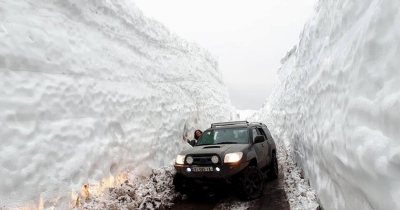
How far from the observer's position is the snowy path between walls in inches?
228

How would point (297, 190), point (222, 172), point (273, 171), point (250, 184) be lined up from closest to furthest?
point (222, 172) → point (250, 184) → point (297, 190) → point (273, 171)

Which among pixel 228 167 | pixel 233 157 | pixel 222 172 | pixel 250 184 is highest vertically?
pixel 233 157

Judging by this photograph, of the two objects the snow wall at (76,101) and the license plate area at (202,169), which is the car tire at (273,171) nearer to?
the license plate area at (202,169)

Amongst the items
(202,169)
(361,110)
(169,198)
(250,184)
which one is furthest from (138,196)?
(361,110)

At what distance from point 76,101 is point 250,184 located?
4.48 metres

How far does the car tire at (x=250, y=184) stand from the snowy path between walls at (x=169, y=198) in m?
0.17

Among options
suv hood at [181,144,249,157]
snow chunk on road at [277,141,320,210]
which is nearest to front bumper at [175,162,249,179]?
suv hood at [181,144,249,157]

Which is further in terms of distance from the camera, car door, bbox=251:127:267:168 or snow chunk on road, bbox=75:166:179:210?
car door, bbox=251:127:267:168

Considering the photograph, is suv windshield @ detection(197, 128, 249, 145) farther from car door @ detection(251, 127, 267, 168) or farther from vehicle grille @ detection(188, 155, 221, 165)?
vehicle grille @ detection(188, 155, 221, 165)

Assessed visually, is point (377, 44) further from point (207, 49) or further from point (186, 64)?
point (207, 49)

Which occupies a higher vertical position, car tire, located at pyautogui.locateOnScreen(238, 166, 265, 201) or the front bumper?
the front bumper

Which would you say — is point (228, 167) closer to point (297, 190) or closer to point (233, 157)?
point (233, 157)

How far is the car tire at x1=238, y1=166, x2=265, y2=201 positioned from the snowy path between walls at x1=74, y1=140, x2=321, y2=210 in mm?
170

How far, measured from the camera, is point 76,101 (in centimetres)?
651
